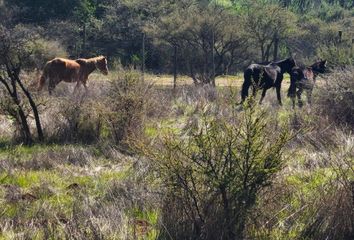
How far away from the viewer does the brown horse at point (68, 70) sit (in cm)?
1688

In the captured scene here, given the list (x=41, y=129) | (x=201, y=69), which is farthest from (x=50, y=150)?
(x=201, y=69)

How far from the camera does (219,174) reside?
477 centimetres

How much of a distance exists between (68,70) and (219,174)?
46.4 feet

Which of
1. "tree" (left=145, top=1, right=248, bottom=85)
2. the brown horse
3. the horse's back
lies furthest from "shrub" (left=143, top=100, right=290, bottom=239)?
"tree" (left=145, top=1, right=248, bottom=85)

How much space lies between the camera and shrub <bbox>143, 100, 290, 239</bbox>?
469cm

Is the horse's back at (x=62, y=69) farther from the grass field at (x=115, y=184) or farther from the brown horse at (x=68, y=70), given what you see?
the grass field at (x=115, y=184)

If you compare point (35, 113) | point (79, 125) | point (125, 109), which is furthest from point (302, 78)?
point (35, 113)

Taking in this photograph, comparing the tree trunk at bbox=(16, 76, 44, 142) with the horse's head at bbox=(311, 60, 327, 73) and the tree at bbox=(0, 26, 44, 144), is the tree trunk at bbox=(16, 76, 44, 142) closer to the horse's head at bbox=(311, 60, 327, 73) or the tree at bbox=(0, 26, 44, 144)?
the tree at bbox=(0, 26, 44, 144)

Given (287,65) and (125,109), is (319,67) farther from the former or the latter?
(125,109)

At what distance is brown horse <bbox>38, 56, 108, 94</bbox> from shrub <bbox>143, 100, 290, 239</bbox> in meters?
11.6

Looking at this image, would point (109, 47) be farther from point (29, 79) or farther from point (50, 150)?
point (50, 150)

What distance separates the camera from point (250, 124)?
471cm

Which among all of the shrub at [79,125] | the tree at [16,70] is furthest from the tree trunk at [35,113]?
the shrub at [79,125]

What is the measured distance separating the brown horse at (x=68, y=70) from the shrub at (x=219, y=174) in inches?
456
